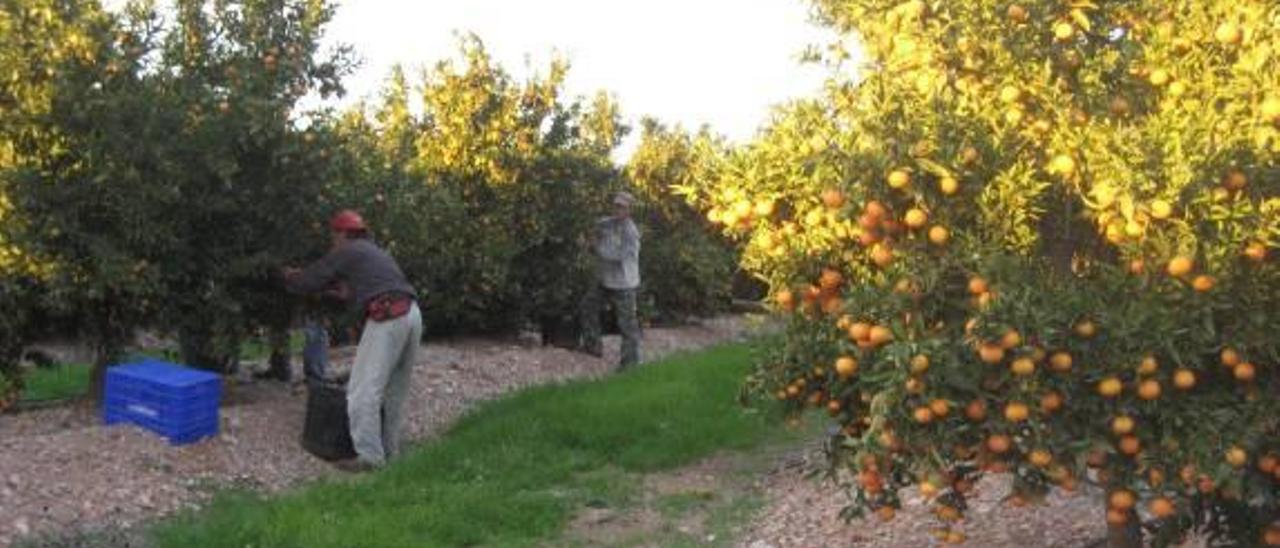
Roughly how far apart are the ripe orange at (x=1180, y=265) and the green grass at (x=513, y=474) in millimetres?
1944

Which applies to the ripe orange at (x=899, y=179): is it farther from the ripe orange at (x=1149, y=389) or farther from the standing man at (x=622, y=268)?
the standing man at (x=622, y=268)

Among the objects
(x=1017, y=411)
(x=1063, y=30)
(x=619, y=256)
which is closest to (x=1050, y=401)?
(x=1017, y=411)

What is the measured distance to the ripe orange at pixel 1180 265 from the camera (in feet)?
10.7

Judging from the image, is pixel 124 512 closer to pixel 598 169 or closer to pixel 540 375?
pixel 540 375

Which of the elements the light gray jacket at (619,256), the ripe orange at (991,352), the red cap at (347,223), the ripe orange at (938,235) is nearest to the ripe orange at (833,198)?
the ripe orange at (938,235)

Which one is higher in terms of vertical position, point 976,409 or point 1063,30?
point 1063,30

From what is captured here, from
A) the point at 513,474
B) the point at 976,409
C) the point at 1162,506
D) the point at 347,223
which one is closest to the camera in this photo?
the point at 976,409

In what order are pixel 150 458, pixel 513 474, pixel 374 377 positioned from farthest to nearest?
pixel 374 377 < pixel 513 474 < pixel 150 458

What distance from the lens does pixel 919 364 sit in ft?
11.1

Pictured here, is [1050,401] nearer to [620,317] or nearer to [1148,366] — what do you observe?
[1148,366]

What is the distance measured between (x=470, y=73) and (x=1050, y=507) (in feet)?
28.2

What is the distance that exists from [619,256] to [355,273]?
5.19 m

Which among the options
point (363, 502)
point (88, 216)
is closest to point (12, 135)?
point (88, 216)

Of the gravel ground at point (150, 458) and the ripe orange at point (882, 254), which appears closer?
the ripe orange at point (882, 254)
